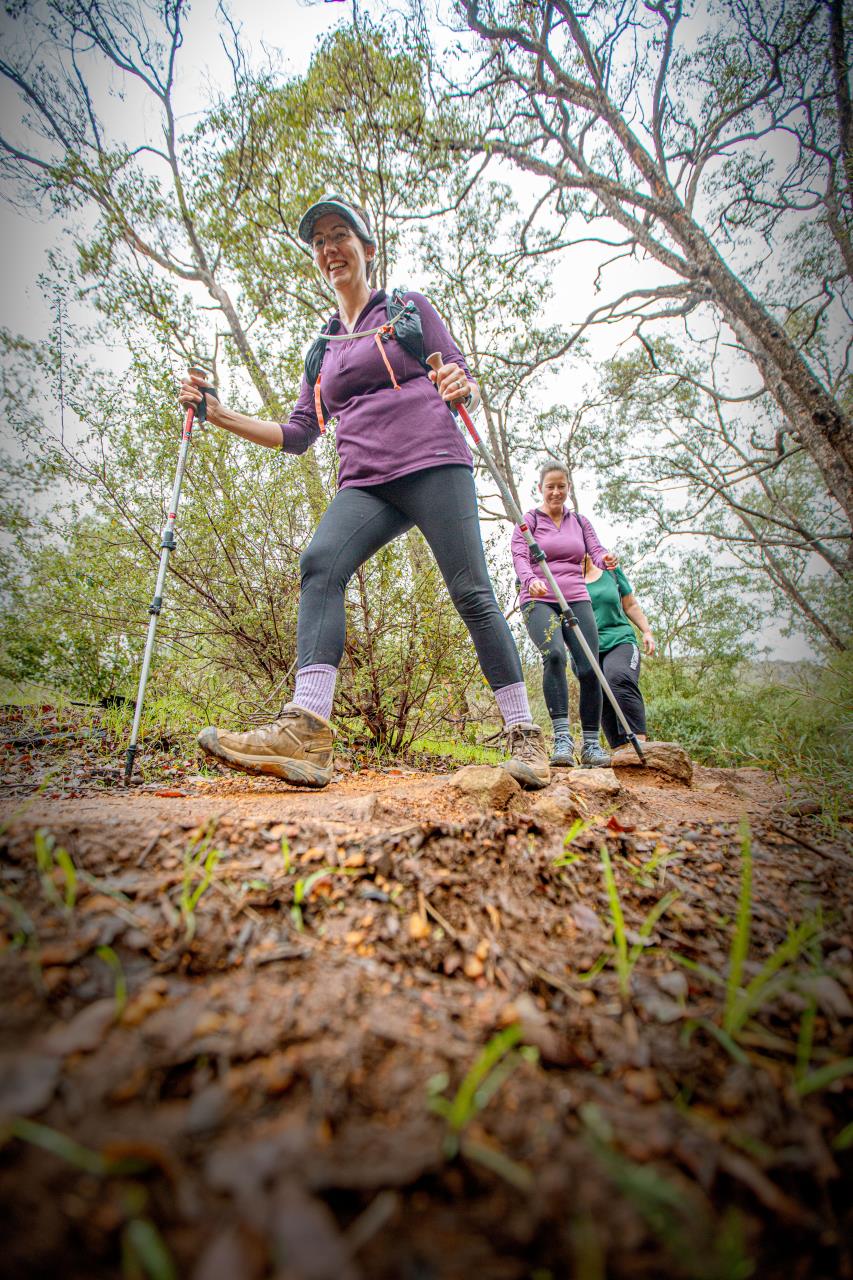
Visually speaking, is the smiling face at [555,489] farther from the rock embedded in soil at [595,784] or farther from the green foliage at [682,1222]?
the green foliage at [682,1222]

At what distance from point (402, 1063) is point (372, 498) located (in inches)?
86.4

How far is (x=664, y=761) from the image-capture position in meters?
3.79

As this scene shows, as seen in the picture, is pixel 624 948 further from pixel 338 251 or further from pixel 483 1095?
pixel 338 251

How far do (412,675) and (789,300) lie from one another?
12800 millimetres

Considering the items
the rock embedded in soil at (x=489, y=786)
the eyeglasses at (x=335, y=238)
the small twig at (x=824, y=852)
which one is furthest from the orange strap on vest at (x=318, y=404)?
the small twig at (x=824, y=852)

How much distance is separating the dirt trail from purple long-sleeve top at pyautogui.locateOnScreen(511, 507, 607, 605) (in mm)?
2776

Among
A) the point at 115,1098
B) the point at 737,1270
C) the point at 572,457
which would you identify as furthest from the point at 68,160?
the point at 572,457

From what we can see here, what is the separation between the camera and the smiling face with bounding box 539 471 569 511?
4.38 metres

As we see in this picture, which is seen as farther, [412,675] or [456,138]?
[456,138]

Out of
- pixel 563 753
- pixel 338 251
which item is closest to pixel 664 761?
pixel 563 753

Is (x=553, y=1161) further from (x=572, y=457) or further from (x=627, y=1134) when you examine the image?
(x=572, y=457)

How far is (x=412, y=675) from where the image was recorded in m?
3.88

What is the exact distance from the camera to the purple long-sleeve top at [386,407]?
2.36 metres

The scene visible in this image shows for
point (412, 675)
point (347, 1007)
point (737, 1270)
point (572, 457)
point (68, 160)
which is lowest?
point (737, 1270)
